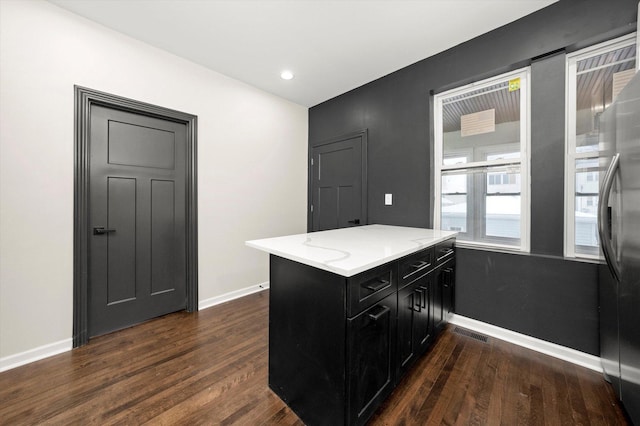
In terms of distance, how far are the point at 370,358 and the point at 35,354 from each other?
8.59 ft

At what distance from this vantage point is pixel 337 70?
119 inches

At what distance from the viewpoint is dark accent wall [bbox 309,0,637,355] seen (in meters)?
1.94

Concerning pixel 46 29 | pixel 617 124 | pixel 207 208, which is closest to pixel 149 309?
pixel 207 208

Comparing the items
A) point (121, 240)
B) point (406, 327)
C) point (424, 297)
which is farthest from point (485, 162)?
point (121, 240)

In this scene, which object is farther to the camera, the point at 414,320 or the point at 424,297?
the point at 424,297

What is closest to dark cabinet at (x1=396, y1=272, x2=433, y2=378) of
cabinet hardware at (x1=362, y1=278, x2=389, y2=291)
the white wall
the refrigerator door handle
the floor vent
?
cabinet hardware at (x1=362, y1=278, x2=389, y2=291)

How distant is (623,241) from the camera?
1.35 metres

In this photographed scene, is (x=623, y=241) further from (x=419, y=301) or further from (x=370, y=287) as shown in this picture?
(x=370, y=287)

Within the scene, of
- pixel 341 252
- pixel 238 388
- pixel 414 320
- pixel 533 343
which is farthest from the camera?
pixel 533 343

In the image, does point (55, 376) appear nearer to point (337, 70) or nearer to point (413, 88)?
point (337, 70)

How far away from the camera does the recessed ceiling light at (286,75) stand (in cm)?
305

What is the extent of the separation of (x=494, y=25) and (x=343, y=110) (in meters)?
1.88

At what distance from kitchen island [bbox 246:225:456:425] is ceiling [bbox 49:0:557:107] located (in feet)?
6.33

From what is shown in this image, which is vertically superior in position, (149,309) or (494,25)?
(494,25)
